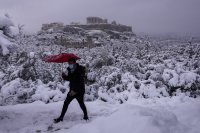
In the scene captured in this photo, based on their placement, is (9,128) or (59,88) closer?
(9,128)

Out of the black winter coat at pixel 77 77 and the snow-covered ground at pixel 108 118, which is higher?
the black winter coat at pixel 77 77

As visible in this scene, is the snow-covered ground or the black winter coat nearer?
the snow-covered ground

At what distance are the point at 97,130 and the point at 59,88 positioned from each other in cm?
604

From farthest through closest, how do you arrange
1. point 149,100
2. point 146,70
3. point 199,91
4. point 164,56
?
point 164,56, point 146,70, point 199,91, point 149,100

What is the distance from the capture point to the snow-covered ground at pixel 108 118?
6088 millimetres

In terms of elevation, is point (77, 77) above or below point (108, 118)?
above

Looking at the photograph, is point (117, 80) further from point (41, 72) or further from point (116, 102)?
point (41, 72)

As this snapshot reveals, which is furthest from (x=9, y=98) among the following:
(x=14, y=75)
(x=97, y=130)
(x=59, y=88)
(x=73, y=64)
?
(x=97, y=130)

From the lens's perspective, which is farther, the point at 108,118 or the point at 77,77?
→ the point at 77,77

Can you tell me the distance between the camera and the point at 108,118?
6812 millimetres

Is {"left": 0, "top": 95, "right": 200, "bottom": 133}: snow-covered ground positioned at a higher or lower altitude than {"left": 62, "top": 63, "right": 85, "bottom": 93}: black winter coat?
lower

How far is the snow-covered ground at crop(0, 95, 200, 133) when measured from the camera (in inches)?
240

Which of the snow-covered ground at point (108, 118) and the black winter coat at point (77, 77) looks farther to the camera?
the black winter coat at point (77, 77)

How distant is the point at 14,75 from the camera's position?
13.9 metres
